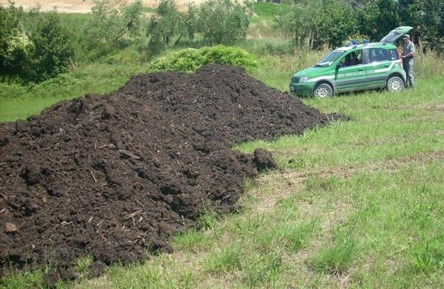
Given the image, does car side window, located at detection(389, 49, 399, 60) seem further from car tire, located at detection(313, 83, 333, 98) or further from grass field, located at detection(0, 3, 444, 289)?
grass field, located at detection(0, 3, 444, 289)

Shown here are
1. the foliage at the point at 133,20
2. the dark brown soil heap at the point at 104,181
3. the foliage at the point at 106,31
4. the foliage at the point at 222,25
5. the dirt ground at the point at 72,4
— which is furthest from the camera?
the dirt ground at the point at 72,4

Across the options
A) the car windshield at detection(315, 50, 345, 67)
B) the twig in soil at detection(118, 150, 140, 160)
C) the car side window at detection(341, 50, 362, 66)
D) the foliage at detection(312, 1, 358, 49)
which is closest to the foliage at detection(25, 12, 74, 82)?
the foliage at detection(312, 1, 358, 49)

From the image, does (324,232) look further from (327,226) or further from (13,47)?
(13,47)

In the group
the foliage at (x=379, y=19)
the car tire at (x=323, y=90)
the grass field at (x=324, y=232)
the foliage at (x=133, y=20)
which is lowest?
the grass field at (x=324, y=232)

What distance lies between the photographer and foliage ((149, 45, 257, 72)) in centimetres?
2652

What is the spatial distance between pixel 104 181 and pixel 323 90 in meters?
12.4

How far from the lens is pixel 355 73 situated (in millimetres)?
18781

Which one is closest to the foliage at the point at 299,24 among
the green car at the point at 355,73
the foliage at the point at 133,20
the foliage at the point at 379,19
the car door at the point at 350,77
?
the foliage at the point at 379,19

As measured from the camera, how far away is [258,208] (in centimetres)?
820

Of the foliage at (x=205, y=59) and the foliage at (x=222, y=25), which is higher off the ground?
the foliage at (x=222, y=25)

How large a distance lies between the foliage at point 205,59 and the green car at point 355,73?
756 cm

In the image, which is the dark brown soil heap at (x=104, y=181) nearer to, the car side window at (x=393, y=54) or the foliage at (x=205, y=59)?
the car side window at (x=393, y=54)

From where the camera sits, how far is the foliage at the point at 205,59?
87.0 feet

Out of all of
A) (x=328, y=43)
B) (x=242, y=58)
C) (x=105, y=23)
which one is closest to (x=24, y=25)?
(x=105, y=23)
